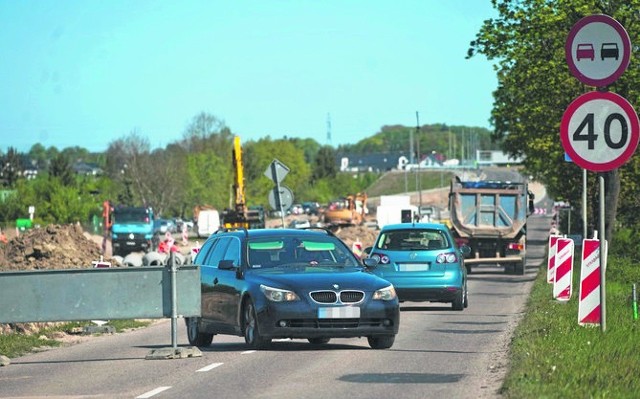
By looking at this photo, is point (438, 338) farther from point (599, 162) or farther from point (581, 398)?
point (581, 398)

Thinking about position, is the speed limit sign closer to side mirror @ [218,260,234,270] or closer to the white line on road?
the white line on road

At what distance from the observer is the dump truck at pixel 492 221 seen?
46156 mm

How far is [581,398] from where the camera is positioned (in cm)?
1064

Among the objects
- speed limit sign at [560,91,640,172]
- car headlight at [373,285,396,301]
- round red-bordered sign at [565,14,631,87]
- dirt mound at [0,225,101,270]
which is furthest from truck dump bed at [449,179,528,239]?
round red-bordered sign at [565,14,631,87]

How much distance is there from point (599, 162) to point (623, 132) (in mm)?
369

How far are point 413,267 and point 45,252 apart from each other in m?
11.9

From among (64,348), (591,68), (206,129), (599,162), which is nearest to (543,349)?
(599,162)

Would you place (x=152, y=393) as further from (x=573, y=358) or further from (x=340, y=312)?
(x=340, y=312)

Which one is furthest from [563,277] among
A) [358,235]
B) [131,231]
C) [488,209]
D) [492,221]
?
[358,235]

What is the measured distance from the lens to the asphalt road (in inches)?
496

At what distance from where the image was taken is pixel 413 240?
2738 centimetres

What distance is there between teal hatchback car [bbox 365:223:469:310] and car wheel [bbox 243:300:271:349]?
8808 mm

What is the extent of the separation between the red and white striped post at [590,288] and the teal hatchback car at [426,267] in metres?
8.97

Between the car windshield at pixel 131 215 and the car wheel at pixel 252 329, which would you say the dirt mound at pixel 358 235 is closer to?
the car windshield at pixel 131 215
